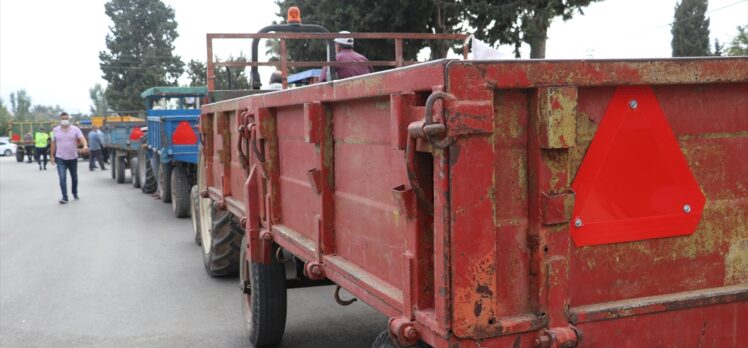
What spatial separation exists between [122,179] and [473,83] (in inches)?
827

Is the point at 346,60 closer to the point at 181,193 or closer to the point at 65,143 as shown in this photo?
the point at 181,193

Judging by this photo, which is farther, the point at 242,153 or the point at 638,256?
the point at 242,153

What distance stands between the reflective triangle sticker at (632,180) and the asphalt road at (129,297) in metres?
3.32

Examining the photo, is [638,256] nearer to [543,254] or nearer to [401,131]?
[543,254]

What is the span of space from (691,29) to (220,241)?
54.7 m

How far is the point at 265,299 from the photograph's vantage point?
5047 mm

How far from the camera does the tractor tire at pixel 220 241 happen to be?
23.7 ft

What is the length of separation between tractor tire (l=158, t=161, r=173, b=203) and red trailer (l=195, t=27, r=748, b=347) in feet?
38.6

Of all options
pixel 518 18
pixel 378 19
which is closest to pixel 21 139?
pixel 378 19

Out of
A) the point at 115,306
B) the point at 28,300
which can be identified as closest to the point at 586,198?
the point at 115,306

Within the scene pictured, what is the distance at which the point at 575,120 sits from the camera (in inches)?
95.0

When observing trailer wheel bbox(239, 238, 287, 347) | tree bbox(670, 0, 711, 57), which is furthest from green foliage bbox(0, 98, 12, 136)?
trailer wheel bbox(239, 238, 287, 347)

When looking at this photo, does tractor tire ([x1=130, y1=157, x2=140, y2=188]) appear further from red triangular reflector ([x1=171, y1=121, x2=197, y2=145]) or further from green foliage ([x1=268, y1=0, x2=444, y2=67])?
green foliage ([x1=268, y1=0, x2=444, y2=67])

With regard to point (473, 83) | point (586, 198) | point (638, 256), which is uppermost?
point (473, 83)
